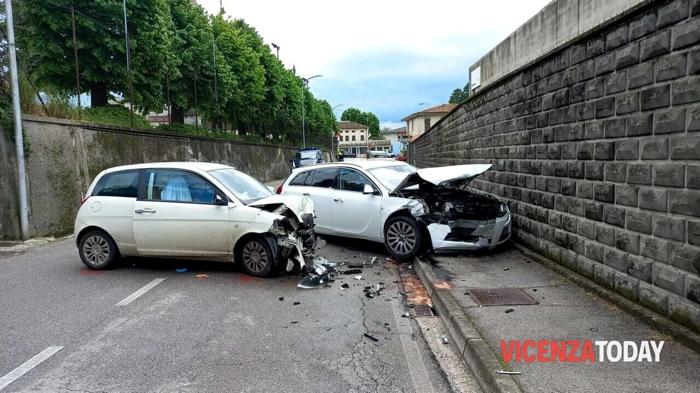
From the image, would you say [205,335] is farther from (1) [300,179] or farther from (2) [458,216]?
(1) [300,179]

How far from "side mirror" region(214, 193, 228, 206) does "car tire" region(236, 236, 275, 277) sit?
2.09 ft

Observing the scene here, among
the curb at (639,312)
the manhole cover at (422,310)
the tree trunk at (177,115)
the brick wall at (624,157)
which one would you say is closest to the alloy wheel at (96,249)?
the manhole cover at (422,310)

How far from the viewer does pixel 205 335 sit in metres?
4.82

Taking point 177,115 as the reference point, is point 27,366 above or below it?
below

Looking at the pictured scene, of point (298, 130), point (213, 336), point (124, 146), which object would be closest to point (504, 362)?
point (213, 336)

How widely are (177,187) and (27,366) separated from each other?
365cm

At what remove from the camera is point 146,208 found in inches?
288

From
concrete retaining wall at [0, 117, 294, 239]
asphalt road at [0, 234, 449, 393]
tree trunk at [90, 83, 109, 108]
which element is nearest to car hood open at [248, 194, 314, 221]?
asphalt road at [0, 234, 449, 393]

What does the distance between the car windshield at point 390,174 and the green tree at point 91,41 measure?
36.7 ft

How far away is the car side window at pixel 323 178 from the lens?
9492mm

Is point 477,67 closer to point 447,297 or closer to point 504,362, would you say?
point 447,297

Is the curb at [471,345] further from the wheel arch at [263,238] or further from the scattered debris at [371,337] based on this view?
the wheel arch at [263,238]

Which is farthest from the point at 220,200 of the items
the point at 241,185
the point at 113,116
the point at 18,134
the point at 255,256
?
the point at 113,116

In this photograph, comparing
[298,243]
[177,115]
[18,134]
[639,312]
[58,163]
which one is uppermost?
[177,115]
